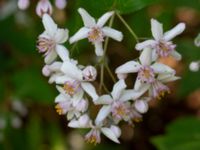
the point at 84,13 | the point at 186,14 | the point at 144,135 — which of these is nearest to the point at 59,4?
the point at 84,13

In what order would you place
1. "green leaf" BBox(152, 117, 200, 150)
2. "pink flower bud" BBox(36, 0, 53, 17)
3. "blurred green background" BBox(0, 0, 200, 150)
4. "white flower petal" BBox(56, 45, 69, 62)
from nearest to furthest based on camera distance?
"white flower petal" BBox(56, 45, 69, 62) < "pink flower bud" BBox(36, 0, 53, 17) < "green leaf" BBox(152, 117, 200, 150) < "blurred green background" BBox(0, 0, 200, 150)

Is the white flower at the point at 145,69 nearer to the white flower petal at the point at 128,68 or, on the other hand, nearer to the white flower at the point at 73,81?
the white flower petal at the point at 128,68

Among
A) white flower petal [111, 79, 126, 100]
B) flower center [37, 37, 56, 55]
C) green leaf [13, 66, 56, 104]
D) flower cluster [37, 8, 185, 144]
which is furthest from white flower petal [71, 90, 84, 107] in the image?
green leaf [13, 66, 56, 104]

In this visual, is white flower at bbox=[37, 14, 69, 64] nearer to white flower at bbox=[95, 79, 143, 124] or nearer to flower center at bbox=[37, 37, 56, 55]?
flower center at bbox=[37, 37, 56, 55]

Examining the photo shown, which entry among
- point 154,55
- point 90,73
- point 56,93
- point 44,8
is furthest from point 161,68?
point 56,93

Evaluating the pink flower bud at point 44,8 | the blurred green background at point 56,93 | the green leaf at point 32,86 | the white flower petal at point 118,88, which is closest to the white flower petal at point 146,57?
the white flower petal at point 118,88

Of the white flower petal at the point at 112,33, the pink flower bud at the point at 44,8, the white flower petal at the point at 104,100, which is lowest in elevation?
the white flower petal at the point at 104,100

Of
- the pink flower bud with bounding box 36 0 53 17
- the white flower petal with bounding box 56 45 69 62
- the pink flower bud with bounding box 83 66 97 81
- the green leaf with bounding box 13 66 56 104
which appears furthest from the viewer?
the green leaf with bounding box 13 66 56 104
